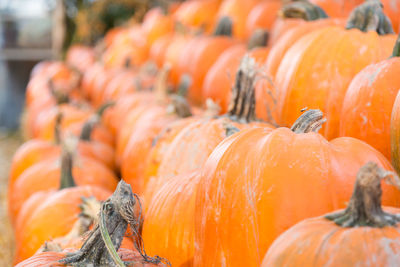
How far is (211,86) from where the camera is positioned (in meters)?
2.28

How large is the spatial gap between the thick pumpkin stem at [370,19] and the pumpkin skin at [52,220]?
110 centimetres

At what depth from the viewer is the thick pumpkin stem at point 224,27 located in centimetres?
279

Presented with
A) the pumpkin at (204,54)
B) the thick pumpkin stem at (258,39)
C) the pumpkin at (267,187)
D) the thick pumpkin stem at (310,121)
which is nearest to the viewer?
the pumpkin at (267,187)

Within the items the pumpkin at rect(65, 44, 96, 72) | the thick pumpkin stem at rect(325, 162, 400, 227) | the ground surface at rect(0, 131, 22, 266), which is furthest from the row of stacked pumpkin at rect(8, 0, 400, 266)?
the pumpkin at rect(65, 44, 96, 72)

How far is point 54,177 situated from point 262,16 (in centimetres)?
139

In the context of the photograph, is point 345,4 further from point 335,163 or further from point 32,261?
point 32,261

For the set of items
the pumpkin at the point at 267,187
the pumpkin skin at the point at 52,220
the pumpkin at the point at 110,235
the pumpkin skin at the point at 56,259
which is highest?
the pumpkin at the point at 267,187

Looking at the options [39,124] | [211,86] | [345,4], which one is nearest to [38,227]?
[211,86]

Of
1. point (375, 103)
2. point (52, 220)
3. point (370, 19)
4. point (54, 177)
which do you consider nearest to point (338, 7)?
point (370, 19)

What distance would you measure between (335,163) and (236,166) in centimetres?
18

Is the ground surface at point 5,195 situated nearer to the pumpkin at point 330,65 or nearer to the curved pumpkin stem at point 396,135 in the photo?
the pumpkin at point 330,65

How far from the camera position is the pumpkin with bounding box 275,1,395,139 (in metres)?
1.27

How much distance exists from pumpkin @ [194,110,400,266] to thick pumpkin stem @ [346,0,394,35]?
1.69 feet

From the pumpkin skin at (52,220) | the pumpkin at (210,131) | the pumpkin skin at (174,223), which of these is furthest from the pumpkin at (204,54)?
the pumpkin skin at (174,223)
